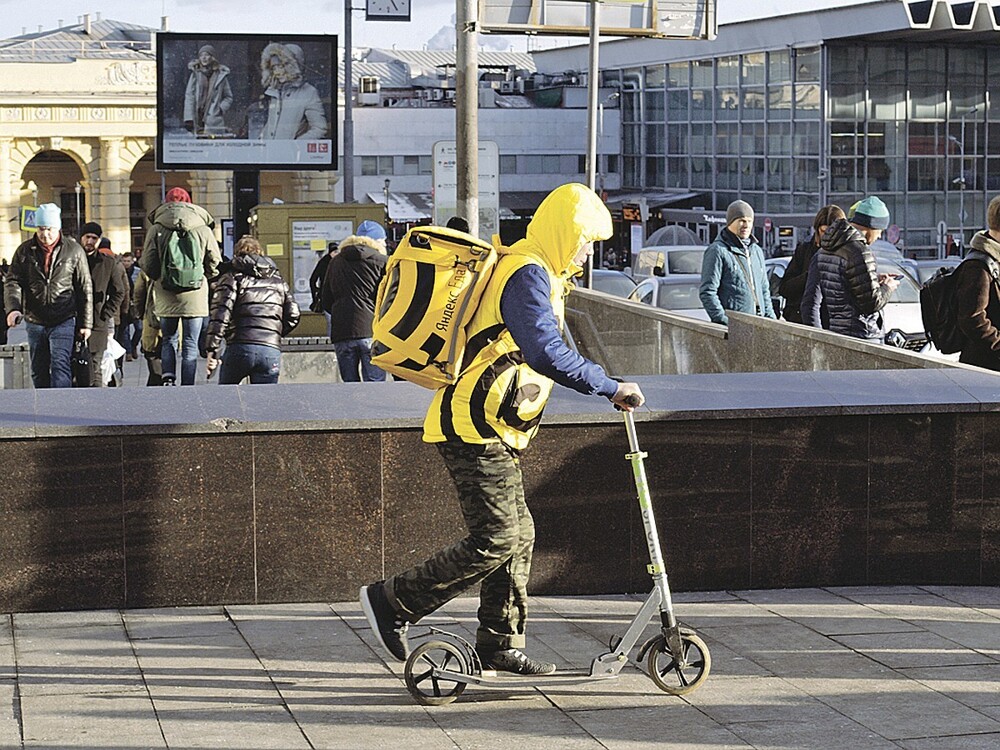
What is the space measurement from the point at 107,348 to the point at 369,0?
2610 centimetres

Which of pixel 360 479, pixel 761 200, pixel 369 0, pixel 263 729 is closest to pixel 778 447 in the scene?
pixel 360 479

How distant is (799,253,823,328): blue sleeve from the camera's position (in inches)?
413

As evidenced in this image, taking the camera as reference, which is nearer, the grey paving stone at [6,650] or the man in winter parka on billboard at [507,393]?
the man in winter parka on billboard at [507,393]

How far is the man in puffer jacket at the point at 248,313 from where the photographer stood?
37.6 feet

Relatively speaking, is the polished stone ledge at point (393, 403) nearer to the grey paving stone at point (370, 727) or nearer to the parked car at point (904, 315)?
the grey paving stone at point (370, 727)

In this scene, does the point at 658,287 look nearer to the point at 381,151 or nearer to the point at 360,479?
the point at 360,479

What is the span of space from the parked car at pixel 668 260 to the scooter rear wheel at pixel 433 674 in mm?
25078

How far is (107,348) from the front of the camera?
14.9 meters

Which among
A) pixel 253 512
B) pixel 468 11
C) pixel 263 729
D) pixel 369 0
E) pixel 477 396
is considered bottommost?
pixel 263 729

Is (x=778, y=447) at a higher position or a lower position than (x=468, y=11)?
lower

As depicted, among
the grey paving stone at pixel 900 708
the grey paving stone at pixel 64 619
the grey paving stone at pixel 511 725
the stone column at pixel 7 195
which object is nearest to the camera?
the grey paving stone at pixel 511 725

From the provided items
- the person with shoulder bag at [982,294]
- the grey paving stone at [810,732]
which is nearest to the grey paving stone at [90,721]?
the grey paving stone at [810,732]

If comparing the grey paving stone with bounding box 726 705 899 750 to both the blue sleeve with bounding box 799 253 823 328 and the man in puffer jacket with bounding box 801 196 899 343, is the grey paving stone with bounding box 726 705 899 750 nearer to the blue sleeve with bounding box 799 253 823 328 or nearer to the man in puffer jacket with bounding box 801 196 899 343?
the man in puffer jacket with bounding box 801 196 899 343

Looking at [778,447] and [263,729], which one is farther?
[778,447]
